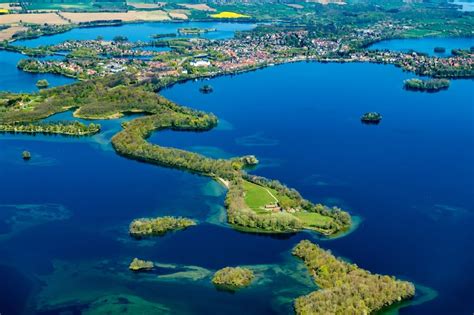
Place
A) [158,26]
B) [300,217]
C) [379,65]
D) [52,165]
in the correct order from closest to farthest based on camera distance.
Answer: [300,217] < [52,165] < [379,65] < [158,26]

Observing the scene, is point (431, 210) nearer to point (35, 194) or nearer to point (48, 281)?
point (48, 281)

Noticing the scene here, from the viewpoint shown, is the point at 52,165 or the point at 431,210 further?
the point at 52,165

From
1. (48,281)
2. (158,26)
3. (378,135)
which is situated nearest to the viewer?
(48,281)

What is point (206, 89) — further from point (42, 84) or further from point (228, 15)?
point (228, 15)

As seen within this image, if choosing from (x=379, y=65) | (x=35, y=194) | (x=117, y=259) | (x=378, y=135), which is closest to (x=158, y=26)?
(x=379, y=65)

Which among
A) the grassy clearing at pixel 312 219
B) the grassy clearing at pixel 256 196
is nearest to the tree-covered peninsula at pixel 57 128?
the grassy clearing at pixel 256 196

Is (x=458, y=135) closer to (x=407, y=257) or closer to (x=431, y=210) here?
(x=431, y=210)

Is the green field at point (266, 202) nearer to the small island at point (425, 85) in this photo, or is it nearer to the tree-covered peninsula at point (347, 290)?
the tree-covered peninsula at point (347, 290)
